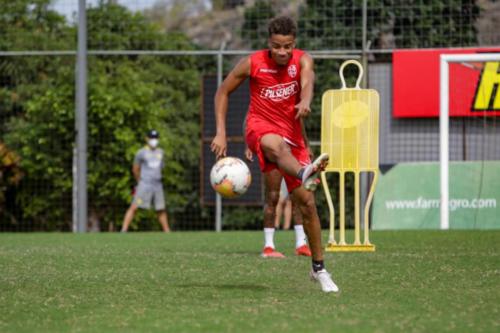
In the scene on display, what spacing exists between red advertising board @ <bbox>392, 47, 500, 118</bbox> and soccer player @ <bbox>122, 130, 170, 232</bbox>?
4402 millimetres

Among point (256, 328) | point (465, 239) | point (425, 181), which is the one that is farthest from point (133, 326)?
point (425, 181)

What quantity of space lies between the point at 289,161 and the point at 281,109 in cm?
74

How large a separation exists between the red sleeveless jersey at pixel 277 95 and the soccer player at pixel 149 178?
11554 mm

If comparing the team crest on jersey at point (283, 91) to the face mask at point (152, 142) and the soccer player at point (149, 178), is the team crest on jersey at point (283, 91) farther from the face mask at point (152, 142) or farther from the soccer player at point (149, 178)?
the face mask at point (152, 142)

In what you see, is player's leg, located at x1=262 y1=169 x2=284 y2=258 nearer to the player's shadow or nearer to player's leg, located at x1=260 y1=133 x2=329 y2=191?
player's leg, located at x1=260 y1=133 x2=329 y2=191

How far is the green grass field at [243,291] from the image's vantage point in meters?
5.76

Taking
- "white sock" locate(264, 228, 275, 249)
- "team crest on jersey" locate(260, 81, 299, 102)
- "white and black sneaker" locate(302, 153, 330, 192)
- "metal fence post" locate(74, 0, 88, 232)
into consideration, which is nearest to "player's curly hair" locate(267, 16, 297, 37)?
"team crest on jersey" locate(260, 81, 299, 102)

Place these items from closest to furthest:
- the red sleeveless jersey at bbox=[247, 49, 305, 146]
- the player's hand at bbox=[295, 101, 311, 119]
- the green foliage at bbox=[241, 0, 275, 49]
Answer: the player's hand at bbox=[295, 101, 311, 119] < the red sleeveless jersey at bbox=[247, 49, 305, 146] < the green foliage at bbox=[241, 0, 275, 49]

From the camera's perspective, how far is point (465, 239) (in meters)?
13.9

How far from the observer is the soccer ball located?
963 cm

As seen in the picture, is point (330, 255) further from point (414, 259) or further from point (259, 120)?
point (259, 120)

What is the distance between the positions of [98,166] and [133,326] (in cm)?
1540

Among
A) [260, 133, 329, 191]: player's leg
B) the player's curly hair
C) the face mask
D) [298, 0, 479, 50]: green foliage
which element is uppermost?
[298, 0, 479, 50]: green foliage

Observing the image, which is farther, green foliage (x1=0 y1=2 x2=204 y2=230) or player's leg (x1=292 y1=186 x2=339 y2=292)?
green foliage (x1=0 y1=2 x2=204 y2=230)
